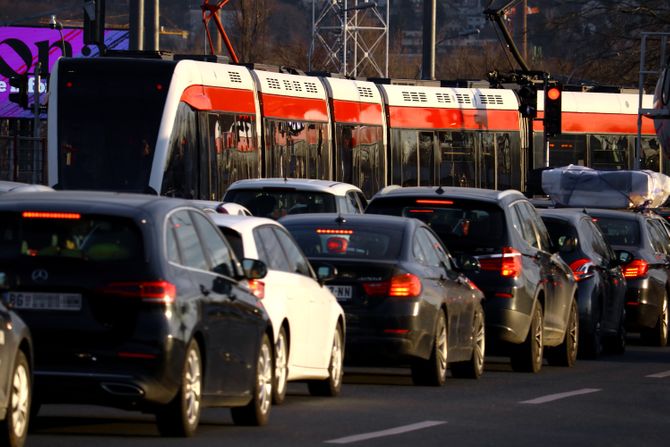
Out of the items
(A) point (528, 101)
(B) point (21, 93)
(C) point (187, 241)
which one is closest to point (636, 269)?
(C) point (187, 241)

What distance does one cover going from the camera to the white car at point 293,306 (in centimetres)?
1398

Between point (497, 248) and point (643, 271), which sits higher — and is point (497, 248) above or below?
above

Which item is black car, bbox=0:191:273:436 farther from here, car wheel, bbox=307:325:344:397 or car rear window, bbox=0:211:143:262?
car wheel, bbox=307:325:344:397

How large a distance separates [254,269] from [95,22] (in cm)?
2295

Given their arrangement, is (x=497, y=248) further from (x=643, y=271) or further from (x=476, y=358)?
(x=643, y=271)

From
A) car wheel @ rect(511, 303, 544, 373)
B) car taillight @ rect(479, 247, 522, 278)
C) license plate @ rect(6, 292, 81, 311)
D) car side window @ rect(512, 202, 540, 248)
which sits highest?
car side window @ rect(512, 202, 540, 248)

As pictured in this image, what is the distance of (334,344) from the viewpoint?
600 inches

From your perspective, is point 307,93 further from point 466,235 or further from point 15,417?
point 15,417

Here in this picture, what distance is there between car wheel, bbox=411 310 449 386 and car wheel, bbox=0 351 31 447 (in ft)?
20.4

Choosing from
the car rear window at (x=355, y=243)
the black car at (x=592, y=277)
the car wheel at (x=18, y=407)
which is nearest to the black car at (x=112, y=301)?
the car wheel at (x=18, y=407)

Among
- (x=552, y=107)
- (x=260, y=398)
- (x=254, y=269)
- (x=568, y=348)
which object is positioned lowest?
(x=568, y=348)

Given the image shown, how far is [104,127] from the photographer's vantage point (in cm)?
2916

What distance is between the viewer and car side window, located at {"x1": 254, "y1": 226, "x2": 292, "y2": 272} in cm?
1421

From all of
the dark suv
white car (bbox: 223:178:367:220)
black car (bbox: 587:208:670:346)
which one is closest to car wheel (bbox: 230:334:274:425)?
the dark suv
